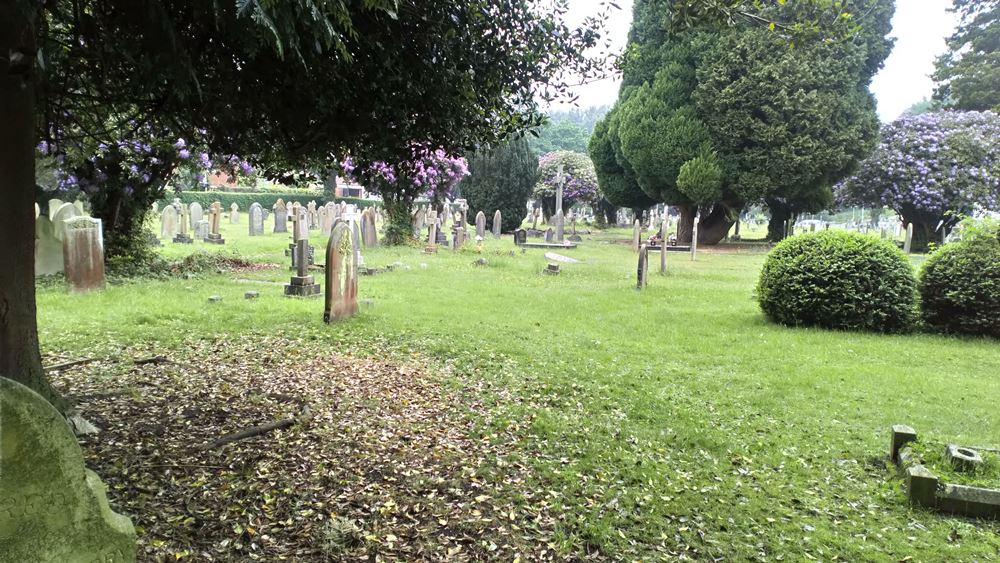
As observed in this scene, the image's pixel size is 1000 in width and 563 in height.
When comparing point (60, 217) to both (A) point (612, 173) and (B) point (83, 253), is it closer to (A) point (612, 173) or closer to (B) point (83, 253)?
(B) point (83, 253)

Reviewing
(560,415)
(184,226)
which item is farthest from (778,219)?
(560,415)

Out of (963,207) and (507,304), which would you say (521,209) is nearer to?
(963,207)

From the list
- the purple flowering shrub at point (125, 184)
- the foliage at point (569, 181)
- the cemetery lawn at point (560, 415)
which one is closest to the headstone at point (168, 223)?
the purple flowering shrub at point (125, 184)

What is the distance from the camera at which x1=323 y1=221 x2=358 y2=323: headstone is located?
→ 29.6 ft

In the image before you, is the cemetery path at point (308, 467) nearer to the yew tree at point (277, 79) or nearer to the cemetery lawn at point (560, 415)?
the cemetery lawn at point (560, 415)

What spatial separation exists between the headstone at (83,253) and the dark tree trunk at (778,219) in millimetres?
29911

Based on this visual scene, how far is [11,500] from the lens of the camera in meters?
1.90

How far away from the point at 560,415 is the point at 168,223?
21156 millimetres

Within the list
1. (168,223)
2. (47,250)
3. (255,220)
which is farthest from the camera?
(255,220)

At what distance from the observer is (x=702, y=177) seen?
26.0 metres

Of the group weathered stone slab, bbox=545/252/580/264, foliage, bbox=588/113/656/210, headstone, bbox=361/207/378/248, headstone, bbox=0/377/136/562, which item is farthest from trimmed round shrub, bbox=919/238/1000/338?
foliage, bbox=588/113/656/210

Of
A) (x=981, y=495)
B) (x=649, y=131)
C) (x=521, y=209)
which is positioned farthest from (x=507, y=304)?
(x=521, y=209)

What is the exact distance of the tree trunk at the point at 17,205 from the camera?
3416 millimetres

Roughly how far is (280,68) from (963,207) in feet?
108
